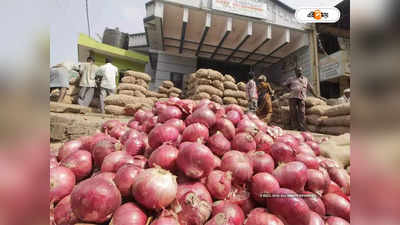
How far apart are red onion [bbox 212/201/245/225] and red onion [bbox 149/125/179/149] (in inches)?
15.3

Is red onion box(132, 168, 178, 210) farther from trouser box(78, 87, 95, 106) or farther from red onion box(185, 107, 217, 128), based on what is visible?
trouser box(78, 87, 95, 106)

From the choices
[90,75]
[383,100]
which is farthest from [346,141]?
[90,75]

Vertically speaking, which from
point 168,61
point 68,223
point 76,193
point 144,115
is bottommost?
point 68,223

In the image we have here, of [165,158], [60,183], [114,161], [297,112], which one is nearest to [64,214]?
[60,183]

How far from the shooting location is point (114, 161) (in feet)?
2.83

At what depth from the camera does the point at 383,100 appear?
48 cm

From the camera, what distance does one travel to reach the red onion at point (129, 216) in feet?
1.99

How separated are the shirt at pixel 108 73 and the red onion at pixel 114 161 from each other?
56 centimetres

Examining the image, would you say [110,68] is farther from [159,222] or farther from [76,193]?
[159,222]

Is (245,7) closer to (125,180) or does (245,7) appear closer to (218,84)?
(125,180)

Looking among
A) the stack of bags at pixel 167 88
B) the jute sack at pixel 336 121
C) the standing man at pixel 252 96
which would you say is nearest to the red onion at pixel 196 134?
the stack of bags at pixel 167 88

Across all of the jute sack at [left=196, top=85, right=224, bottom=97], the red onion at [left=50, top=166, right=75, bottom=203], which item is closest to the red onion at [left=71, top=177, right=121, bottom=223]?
the red onion at [left=50, top=166, right=75, bottom=203]

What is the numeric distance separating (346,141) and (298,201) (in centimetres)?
129

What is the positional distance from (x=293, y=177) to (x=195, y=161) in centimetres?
42
